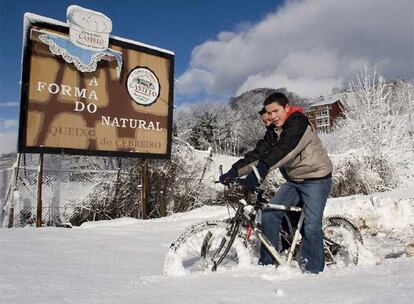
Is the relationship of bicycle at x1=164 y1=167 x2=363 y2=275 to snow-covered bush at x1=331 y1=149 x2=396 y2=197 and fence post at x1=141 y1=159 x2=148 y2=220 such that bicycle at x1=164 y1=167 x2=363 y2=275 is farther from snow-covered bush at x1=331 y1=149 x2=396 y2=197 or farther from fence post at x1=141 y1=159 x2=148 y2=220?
snow-covered bush at x1=331 y1=149 x2=396 y2=197

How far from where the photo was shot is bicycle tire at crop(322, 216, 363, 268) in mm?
4684

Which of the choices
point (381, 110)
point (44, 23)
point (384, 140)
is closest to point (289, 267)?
point (44, 23)

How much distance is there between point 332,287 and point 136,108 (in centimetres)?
845

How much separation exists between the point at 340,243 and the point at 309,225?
102 centimetres

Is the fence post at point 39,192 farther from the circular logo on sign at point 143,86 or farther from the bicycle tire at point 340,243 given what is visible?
the bicycle tire at point 340,243

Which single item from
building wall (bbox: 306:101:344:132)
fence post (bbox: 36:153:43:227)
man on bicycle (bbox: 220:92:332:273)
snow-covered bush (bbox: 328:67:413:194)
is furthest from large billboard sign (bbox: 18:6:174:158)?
building wall (bbox: 306:101:344:132)

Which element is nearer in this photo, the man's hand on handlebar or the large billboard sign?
the man's hand on handlebar

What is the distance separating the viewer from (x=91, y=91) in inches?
392

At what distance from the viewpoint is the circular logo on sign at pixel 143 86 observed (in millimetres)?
10664

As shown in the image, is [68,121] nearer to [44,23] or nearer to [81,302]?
[44,23]

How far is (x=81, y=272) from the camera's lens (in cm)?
391

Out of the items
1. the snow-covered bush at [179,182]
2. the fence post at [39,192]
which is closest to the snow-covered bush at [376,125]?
the snow-covered bush at [179,182]

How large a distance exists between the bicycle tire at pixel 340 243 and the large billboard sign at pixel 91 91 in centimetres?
634

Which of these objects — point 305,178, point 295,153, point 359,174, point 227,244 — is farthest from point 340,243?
point 359,174
